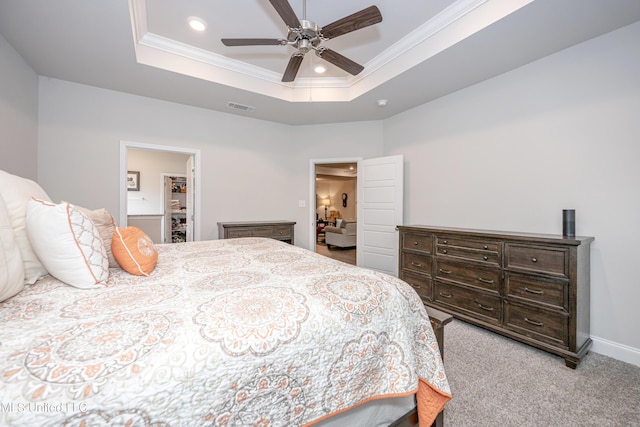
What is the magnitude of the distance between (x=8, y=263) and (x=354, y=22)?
2269 mm

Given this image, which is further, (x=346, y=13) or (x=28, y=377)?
(x=346, y=13)

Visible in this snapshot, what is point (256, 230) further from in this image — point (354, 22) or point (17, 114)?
point (354, 22)

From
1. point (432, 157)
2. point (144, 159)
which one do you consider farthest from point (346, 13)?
point (144, 159)

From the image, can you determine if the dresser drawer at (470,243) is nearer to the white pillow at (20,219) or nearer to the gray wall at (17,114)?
the white pillow at (20,219)

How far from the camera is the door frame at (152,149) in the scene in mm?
3330

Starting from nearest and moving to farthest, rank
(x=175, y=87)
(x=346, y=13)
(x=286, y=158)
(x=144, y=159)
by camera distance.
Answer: (x=346, y=13) → (x=175, y=87) → (x=286, y=158) → (x=144, y=159)

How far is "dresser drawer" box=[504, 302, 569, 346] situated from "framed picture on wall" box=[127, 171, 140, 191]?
7146 millimetres

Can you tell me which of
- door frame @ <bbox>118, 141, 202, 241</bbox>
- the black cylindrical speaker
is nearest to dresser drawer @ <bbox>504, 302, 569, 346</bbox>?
the black cylindrical speaker

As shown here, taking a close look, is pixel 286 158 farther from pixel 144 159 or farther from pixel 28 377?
pixel 28 377

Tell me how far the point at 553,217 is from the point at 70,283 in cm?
355

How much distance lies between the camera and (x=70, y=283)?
3.58 feet

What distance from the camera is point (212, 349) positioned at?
0.75 meters

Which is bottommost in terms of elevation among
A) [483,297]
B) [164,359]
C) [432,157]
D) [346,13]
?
[483,297]

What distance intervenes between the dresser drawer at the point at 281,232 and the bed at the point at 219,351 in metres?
2.59
